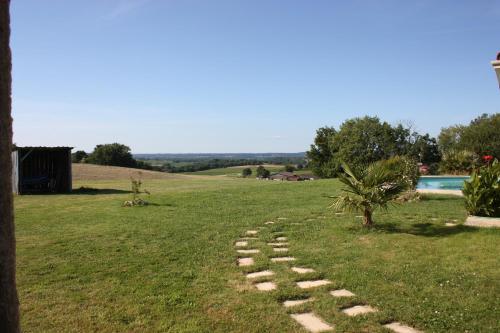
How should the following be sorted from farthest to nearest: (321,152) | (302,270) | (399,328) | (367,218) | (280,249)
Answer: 1. (321,152)
2. (367,218)
3. (280,249)
4. (302,270)
5. (399,328)

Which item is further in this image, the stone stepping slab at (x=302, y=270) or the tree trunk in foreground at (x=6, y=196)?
the stone stepping slab at (x=302, y=270)

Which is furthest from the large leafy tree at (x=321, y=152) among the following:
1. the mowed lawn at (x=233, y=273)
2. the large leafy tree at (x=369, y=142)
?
the mowed lawn at (x=233, y=273)

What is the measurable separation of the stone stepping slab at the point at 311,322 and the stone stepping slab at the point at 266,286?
761 mm

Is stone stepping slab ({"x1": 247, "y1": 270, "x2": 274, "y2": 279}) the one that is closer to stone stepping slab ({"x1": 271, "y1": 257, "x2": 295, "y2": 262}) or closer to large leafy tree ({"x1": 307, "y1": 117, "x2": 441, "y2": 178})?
stone stepping slab ({"x1": 271, "y1": 257, "x2": 295, "y2": 262})

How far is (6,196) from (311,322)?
2.65m

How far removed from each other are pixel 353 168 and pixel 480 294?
13.7ft

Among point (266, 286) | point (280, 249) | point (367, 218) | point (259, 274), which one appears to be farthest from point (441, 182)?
point (266, 286)

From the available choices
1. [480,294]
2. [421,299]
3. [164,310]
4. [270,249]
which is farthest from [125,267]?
[480,294]

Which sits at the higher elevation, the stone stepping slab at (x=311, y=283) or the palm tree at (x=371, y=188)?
the palm tree at (x=371, y=188)

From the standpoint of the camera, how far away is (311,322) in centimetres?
361

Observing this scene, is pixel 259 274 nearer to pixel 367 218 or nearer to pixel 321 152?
pixel 367 218

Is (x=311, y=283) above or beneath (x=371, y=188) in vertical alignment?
beneath

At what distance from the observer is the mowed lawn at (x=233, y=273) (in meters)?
3.66

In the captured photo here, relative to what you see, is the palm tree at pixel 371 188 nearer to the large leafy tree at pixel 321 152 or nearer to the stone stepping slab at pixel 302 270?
the stone stepping slab at pixel 302 270
